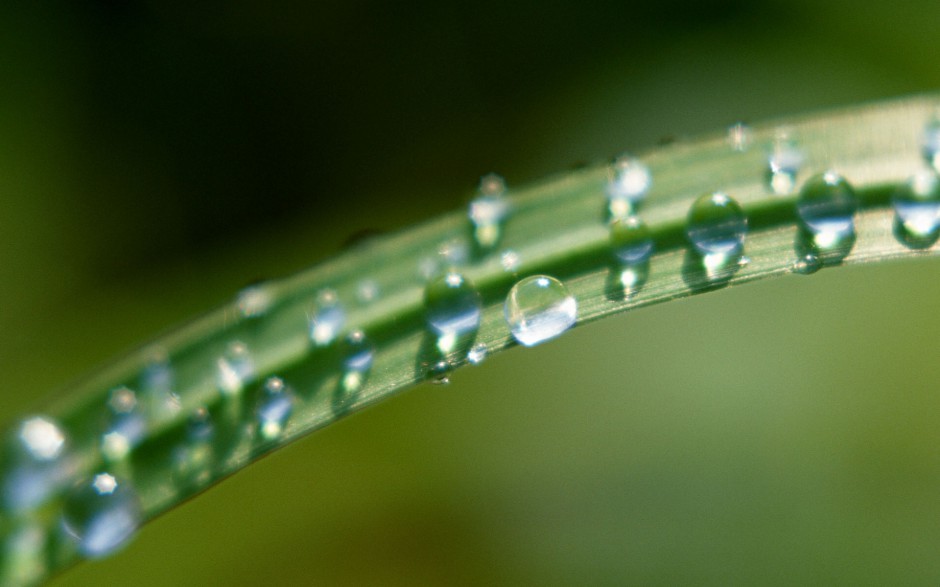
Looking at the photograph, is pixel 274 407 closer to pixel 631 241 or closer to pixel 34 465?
pixel 34 465

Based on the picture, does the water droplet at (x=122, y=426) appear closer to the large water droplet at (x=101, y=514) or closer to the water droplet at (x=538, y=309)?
the large water droplet at (x=101, y=514)

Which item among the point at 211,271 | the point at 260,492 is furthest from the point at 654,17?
the point at 260,492

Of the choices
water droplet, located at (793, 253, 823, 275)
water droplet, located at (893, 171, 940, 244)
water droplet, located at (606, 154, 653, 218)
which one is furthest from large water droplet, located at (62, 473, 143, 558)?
water droplet, located at (893, 171, 940, 244)

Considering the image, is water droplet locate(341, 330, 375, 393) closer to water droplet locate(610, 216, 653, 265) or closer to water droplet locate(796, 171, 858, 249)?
water droplet locate(610, 216, 653, 265)

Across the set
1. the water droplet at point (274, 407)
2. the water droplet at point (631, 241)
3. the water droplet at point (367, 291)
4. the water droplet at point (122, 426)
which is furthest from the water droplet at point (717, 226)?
the water droplet at point (122, 426)

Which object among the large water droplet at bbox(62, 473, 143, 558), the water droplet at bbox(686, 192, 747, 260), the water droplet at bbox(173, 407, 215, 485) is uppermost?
the water droplet at bbox(686, 192, 747, 260)

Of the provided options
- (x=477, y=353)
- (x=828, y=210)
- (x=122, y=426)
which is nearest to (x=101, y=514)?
(x=122, y=426)

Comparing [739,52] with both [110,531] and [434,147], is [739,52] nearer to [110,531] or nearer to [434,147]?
[434,147]
